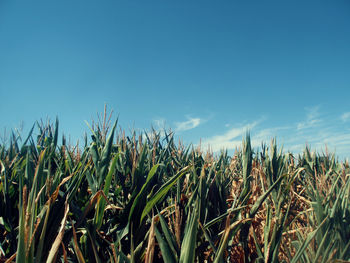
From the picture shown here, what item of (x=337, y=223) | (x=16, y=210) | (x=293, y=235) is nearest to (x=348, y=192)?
(x=337, y=223)

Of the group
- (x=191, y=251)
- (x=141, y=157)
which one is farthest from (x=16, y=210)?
(x=191, y=251)

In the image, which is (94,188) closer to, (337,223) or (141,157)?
(141,157)

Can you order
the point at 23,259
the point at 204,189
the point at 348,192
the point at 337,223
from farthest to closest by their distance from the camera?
the point at 204,189 → the point at 348,192 → the point at 337,223 → the point at 23,259

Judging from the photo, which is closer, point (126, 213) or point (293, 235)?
point (126, 213)

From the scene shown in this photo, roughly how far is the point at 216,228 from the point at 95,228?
75 centimetres

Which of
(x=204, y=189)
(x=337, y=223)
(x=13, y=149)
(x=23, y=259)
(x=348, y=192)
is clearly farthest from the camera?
(x=13, y=149)

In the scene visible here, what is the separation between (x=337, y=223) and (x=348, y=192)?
29 centimetres

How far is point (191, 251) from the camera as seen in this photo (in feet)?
2.53

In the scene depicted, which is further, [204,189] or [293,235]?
[293,235]

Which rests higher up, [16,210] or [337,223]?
[16,210]

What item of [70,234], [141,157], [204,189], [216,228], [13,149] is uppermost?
[13,149]

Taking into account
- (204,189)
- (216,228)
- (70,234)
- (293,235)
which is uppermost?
(204,189)

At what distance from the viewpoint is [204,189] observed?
56.4 inches

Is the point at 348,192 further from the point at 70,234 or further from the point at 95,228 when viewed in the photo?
the point at 70,234
